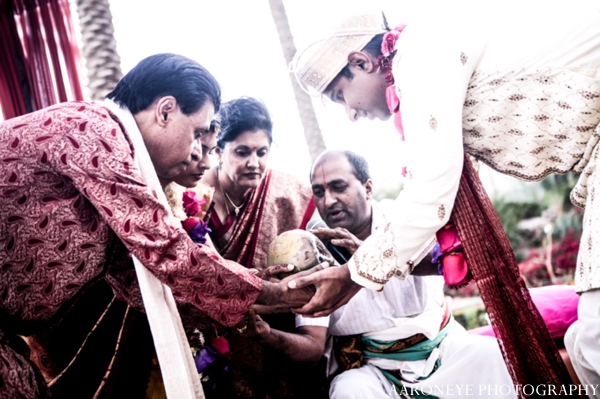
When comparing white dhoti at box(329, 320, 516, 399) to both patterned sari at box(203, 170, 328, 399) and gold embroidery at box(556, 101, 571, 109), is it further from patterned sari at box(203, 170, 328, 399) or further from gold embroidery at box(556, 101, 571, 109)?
gold embroidery at box(556, 101, 571, 109)

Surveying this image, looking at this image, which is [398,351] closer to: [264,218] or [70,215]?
[264,218]

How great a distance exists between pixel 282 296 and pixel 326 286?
0.85 feet

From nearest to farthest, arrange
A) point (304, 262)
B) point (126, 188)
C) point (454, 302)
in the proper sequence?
1. point (126, 188)
2. point (304, 262)
3. point (454, 302)

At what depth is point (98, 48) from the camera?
4.85 metres

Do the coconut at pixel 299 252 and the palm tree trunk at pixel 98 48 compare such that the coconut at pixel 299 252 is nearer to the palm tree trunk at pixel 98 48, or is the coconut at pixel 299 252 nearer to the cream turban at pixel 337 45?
the cream turban at pixel 337 45

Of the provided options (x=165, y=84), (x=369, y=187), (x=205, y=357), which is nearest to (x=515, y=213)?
(x=369, y=187)

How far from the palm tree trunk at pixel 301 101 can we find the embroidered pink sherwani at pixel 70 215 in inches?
160

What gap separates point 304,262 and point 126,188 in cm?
132

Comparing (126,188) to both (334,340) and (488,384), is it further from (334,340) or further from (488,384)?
(488,384)

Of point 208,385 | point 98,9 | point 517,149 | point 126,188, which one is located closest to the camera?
point 126,188

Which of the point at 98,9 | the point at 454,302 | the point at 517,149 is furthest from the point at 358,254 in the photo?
the point at 454,302

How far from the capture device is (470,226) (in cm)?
258

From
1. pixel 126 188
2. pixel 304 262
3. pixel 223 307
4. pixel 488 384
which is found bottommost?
pixel 488 384

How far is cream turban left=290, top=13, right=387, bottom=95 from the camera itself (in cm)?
283
